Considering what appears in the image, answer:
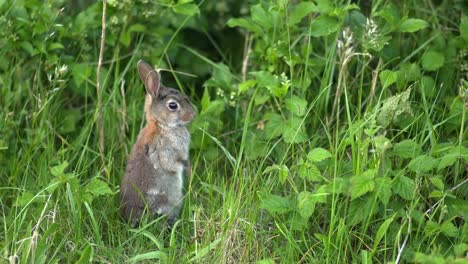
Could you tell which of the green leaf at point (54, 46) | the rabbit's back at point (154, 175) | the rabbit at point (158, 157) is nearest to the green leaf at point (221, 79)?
the rabbit at point (158, 157)

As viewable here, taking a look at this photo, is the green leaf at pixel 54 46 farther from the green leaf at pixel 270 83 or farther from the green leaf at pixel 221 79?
the green leaf at pixel 270 83

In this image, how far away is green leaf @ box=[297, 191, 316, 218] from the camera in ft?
16.0

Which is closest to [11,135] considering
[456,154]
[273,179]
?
[273,179]

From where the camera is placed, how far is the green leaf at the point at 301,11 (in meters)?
5.96

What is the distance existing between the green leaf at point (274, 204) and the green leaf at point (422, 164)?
71 cm

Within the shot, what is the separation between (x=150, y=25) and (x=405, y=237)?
9.25ft

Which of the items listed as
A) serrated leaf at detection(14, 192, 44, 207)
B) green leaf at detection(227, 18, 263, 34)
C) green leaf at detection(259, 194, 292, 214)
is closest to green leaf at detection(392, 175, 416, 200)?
green leaf at detection(259, 194, 292, 214)

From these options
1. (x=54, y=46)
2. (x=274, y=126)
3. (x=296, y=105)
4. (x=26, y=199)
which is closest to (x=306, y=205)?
(x=296, y=105)

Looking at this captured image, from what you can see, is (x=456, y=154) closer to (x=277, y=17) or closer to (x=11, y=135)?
(x=277, y=17)

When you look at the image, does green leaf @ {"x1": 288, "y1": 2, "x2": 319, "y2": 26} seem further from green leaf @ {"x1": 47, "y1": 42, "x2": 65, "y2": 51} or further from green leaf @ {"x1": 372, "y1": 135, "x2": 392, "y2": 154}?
green leaf @ {"x1": 47, "y1": 42, "x2": 65, "y2": 51}

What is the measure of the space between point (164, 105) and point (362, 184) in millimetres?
1687

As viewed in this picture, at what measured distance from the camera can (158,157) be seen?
5863mm

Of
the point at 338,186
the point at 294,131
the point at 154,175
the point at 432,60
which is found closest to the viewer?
the point at 338,186

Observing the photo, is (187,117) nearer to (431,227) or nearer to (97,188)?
(97,188)
